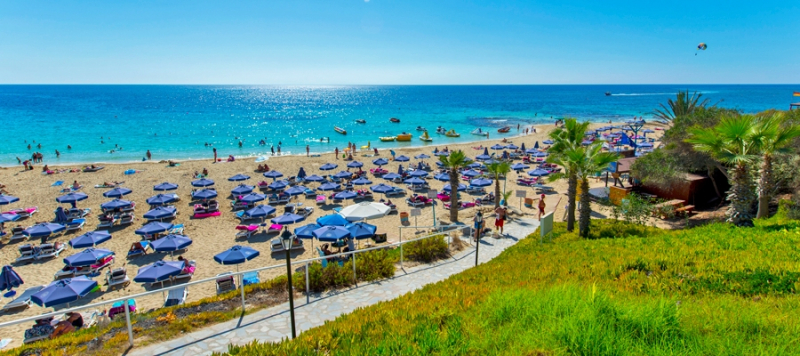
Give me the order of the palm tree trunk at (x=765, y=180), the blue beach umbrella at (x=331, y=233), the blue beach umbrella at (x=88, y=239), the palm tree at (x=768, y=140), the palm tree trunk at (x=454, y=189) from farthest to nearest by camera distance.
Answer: the palm tree trunk at (x=454, y=189), the blue beach umbrella at (x=88, y=239), the blue beach umbrella at (x=331, y=233), the palm tree trunk at (x=765, y=180), the palm tree at (x=768, y=140)

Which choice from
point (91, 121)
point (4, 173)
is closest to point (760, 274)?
point (4, 173)

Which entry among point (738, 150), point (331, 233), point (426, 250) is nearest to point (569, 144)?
point (738, 150)

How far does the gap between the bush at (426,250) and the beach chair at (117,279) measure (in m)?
9.46

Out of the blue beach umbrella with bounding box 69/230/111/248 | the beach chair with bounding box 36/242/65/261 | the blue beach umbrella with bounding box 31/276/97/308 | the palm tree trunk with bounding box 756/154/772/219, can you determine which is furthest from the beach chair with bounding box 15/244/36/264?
the palm tree trunk with bounding box 756/154/772/219

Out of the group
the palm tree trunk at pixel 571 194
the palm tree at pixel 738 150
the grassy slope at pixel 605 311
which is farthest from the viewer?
the palm tree trunk at pixel 571 194

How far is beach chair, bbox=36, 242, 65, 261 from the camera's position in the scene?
15352 mm

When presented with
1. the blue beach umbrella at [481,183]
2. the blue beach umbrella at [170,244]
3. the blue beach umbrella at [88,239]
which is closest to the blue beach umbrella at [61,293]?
the blue beach umbrella at [170,244]

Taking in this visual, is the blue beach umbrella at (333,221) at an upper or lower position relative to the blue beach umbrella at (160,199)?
upper

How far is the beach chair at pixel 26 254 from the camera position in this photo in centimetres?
1506

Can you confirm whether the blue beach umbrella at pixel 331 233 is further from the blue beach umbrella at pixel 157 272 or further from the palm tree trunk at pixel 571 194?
the palm tree trunk at pixel 571 194

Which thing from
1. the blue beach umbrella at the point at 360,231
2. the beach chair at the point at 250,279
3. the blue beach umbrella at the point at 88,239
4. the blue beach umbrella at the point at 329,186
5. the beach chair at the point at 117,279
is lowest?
the beach chair at the point at 117,279

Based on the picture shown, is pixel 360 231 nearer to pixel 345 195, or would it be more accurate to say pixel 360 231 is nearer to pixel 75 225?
pixel 345 195

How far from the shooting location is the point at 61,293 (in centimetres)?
1055

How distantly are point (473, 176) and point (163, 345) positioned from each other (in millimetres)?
22988
